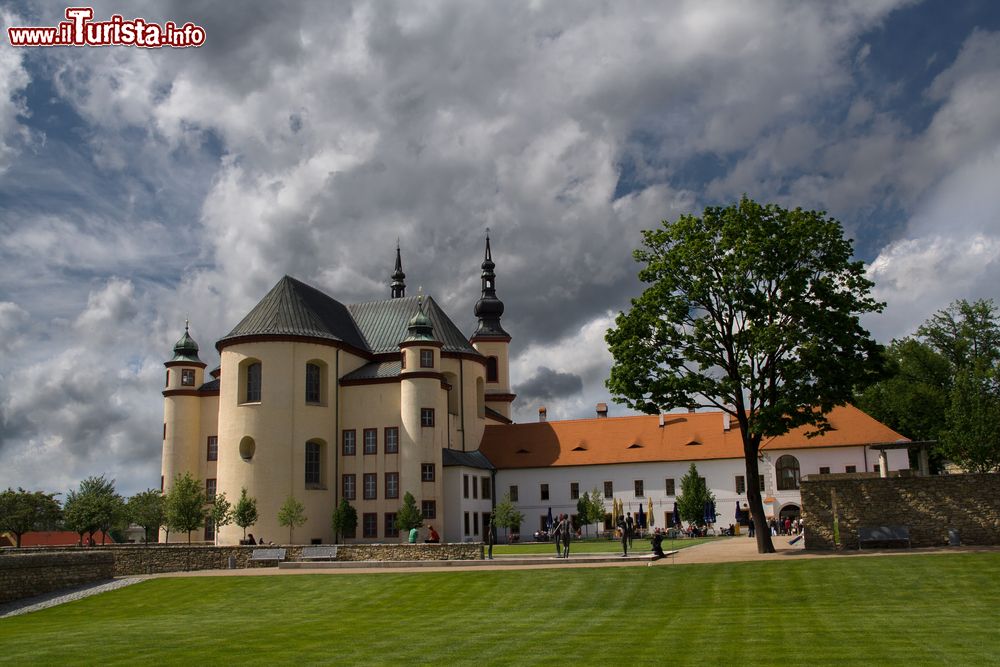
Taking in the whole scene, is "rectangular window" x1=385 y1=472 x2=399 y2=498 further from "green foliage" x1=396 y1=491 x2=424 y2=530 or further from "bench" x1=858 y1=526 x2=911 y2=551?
"bench" x1=858 y1=526 x2=911 y2=551

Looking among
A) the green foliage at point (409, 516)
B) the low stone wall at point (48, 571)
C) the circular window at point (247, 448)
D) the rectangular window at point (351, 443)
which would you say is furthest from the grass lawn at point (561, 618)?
the rectangular window at point (351, 443)

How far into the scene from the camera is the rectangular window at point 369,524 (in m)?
56.0

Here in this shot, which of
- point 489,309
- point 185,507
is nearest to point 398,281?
point 489,309

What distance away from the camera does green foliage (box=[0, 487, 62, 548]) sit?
7219cm

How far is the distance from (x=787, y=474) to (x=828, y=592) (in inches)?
1526

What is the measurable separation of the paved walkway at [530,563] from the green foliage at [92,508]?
15658 mm

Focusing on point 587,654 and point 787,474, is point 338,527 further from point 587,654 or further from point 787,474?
point 587,654

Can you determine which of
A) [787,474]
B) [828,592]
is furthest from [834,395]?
[787,474]

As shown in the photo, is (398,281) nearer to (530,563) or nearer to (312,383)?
(312,383)

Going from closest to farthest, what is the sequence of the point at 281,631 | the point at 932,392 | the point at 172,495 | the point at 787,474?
1. the point at 281,631
2. the point at 172,495
3. the point at 787,474
4. the point at 932,392

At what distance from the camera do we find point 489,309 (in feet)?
258

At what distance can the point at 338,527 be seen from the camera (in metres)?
54.8

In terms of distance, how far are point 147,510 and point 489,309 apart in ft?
107

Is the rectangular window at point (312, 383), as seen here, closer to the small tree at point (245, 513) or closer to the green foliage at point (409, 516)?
the small tree at point (245, 513)
